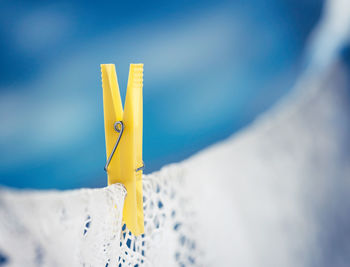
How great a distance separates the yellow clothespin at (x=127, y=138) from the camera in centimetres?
35

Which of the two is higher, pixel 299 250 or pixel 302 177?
pixel 302 177

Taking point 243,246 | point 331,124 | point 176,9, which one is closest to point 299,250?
point 243,246

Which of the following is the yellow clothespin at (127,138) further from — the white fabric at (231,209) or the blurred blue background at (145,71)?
the blurred blue background at (145,71)

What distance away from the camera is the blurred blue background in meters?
0.44

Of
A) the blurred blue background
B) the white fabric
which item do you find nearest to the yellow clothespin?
the white fabric

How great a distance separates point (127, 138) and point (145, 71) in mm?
267

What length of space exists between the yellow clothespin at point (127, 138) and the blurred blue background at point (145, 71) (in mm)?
145

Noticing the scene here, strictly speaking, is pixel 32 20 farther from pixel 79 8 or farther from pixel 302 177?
pixel 302 177

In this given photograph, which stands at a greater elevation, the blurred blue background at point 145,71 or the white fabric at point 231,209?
the blurred blue background at point 145,71

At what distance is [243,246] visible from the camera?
0.58 m

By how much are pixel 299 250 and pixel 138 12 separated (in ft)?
1.67

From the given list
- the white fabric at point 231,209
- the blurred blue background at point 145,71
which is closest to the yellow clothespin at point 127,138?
the white fabric at point 231,209

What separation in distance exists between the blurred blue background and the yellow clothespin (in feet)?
0.48

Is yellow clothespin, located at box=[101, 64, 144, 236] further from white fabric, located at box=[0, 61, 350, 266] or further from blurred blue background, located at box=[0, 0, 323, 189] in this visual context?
blurred blue background, located at box=[0, 0, 323, 189]
